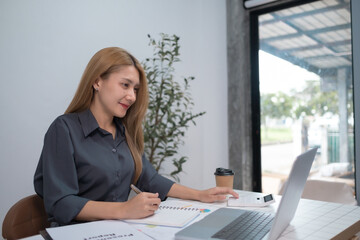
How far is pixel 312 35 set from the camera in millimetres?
3414

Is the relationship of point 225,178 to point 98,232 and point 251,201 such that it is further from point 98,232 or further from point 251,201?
point 98,232

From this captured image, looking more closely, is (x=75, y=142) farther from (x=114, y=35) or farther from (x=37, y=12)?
(x=114, y=35)

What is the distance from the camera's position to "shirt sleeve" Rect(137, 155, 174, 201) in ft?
5.40

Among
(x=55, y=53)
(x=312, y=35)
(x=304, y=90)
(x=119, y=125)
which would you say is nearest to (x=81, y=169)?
(x=119, y=125)

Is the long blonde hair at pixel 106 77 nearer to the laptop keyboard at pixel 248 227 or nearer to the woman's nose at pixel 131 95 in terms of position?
the woman's nose at pixel 131 95

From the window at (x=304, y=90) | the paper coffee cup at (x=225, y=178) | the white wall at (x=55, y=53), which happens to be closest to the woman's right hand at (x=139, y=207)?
the paper coffee cup at (x=225, y=178)

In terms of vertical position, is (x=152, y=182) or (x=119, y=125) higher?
(x=119, y=125)

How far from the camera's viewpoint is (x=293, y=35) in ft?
11.6

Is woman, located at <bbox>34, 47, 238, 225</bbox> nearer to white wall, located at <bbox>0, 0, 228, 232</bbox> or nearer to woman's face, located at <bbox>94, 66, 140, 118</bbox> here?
woman's face, located at <bbox>94, 66, 140, 118</bbox>

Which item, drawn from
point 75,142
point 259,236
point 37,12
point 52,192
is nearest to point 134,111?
point 75,142

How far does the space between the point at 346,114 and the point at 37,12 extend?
2.86 meters

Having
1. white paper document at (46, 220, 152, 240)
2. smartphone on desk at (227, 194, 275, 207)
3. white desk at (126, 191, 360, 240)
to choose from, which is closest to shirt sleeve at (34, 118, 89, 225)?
white paper document at (46, 220, 152, 240)

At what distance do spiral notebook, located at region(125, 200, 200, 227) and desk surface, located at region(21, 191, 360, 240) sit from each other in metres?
0.02

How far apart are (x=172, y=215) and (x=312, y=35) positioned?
2.88 meters
